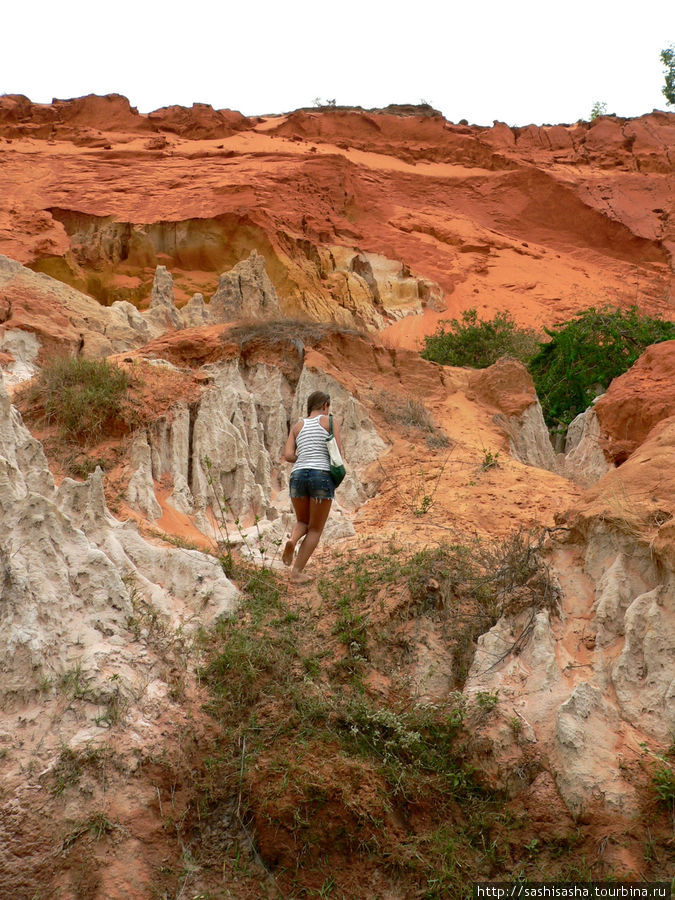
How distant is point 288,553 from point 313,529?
15.3 inches

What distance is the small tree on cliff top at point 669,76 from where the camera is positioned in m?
39.3

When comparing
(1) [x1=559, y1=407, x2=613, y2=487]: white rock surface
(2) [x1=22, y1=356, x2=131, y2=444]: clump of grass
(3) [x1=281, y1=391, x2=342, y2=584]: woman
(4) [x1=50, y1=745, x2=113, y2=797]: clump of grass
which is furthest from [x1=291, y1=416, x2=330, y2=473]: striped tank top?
(1) [x1=559, y1=407, x2=613, y2=487]: white rock surface

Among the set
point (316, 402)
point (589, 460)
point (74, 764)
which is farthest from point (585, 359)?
point (74, 764)

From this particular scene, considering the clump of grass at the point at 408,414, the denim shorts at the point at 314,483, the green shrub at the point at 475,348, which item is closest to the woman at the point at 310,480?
the denim shorts at the point at 314,483

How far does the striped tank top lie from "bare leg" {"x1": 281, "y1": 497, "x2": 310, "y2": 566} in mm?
255

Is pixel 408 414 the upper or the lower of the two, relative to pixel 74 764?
upper

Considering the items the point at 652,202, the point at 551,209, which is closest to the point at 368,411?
the point at 551,209

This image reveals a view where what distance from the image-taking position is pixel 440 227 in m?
32.0

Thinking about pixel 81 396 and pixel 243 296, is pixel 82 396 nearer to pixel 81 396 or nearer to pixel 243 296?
pixel 81 396

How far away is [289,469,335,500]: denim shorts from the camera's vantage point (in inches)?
266

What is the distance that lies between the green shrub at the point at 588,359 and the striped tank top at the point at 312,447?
928cm

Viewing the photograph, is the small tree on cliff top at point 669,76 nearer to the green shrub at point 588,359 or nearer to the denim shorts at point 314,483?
the green shrub at point 588,359

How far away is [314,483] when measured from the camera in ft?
22.2

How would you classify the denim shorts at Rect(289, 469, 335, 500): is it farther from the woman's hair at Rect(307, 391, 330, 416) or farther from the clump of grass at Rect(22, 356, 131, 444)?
the clump of grass at Rect(22, 356, 131, 444)
